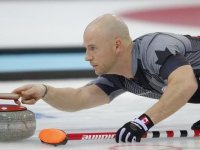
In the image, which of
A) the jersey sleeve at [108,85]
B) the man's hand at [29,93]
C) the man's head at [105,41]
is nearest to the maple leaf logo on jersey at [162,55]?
the man's head at [105,41]

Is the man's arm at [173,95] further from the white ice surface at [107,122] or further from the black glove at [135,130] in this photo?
the white ice surface at [107,122]

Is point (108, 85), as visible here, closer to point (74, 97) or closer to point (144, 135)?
point (74, 97)

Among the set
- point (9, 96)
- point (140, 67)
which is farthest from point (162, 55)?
point (9, 96)

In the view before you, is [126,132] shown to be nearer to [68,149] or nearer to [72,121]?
[68,149]

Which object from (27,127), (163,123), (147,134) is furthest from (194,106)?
(27,127)

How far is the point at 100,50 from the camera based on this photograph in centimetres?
334

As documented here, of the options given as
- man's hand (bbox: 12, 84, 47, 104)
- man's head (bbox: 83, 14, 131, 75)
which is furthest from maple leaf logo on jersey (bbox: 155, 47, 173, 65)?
man's hand (bbox: 12, 84, 47, 104)

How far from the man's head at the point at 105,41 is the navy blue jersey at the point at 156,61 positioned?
9 centimetres

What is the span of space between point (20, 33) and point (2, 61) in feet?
4.62

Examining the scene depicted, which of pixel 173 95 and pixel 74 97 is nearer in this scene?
pixel 173 95

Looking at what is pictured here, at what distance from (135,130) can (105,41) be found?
1.44ft

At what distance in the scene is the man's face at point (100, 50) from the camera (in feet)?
10.9

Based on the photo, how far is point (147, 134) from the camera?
332cm

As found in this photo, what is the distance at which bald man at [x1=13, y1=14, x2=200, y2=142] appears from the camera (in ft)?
10.6
